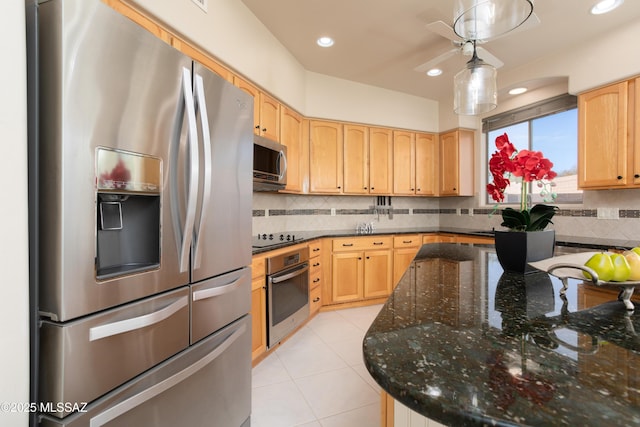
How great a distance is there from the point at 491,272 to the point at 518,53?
3.08 metres

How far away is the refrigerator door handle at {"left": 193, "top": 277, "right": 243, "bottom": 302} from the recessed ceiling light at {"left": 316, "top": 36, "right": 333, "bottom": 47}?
8.27 feet

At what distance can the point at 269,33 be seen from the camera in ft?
9.36

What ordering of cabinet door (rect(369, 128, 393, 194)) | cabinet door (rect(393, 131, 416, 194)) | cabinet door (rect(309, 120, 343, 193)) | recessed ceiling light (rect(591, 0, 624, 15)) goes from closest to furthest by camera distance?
recessed ceiling light (rect(591, 0, 624, 15)) → cabinet door (rect(309, 120, 343, 193)) → cabinet door (rect(369, 128, 393, 194)) → cabinet door (rect(393, 131, 416, 194))

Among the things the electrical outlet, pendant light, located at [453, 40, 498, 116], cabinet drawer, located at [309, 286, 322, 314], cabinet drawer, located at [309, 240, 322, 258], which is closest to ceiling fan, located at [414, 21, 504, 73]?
pendant light, located at [453, 40, 498, 116]

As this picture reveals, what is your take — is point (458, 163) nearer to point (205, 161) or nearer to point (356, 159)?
point (356, 159)

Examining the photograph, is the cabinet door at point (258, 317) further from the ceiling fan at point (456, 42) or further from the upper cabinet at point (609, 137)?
the upper cabinet at point (609, 137)

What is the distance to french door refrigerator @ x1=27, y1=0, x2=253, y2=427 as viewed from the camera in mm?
845

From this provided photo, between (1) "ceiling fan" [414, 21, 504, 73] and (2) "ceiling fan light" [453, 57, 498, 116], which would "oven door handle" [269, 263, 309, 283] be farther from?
(1) "ceiling fan" [414, 21, 504, 73]

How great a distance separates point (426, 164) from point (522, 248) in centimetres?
352

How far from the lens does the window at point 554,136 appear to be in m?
3.39

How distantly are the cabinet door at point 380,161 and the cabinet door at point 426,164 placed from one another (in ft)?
1.62

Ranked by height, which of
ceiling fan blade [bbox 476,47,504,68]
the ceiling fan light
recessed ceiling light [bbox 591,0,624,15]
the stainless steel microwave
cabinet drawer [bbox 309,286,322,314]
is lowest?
cabinet drawer [bbox 309,286,322,314]

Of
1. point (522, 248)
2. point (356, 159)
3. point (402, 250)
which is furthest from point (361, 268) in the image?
point (522, 248)

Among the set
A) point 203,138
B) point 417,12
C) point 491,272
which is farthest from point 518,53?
point 203,138
